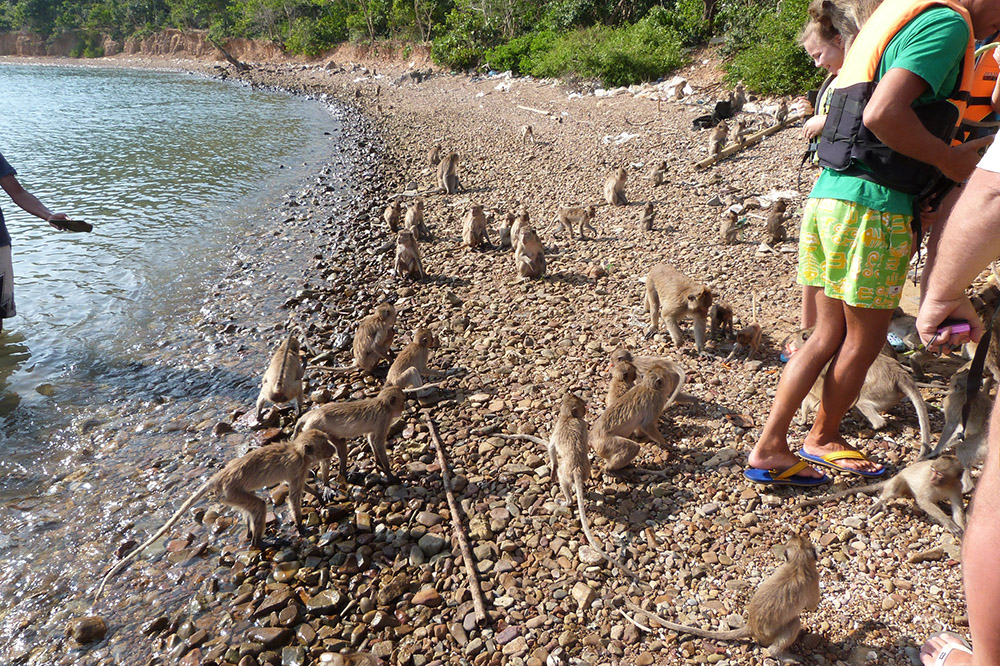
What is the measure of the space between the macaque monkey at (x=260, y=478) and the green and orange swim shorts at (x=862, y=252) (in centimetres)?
384

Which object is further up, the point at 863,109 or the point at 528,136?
the point at 528,136

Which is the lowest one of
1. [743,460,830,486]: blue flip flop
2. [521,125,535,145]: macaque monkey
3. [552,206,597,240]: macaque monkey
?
[743,460,830,486]: blue flip flop

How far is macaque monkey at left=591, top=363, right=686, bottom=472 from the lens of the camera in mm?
4441

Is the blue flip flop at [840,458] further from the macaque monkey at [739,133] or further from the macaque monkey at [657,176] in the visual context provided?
the macaque monkey at [739,133]

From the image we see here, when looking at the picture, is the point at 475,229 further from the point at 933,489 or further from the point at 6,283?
the point at 933,489

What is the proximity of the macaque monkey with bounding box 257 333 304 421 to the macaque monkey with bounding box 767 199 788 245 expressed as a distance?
649 cm

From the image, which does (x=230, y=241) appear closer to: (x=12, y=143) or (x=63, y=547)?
(x=63, y=547)

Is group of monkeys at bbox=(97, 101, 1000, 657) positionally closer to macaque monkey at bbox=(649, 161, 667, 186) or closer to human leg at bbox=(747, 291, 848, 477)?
human leg at bbox=(747, 291, 848, 477)

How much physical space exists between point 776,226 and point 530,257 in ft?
11.3

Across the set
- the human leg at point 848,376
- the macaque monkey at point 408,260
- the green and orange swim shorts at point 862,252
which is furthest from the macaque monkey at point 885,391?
the macaque monkey at point 408,260

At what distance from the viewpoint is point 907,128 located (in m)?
2.91

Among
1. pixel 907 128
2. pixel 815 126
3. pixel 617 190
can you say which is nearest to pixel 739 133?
pixel 617 190

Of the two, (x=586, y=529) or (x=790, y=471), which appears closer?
(x=586, y=529)

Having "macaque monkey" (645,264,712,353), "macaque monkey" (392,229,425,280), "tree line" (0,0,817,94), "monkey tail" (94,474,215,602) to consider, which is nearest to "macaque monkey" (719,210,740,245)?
"macaque monkey" (645,264,712,353)
